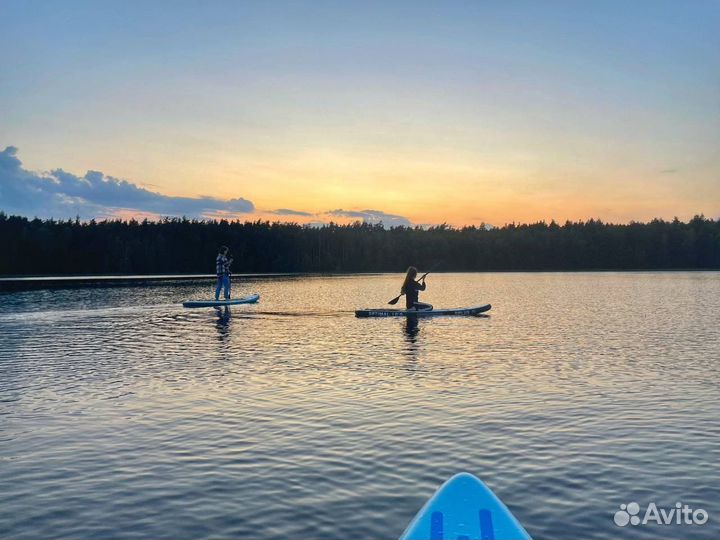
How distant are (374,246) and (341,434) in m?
167

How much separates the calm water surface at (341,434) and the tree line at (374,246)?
136695mm

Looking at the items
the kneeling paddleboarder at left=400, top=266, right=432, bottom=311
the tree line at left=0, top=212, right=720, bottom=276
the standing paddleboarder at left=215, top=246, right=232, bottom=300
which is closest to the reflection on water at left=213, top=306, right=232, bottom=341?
the standing paddleboarder at left=215, top=246, right=232, bottom=300

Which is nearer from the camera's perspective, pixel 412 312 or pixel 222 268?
pixel 412 312

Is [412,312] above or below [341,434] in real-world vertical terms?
above

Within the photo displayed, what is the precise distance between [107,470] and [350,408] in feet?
17.9

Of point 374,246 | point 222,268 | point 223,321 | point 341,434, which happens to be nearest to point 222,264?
point 222,268

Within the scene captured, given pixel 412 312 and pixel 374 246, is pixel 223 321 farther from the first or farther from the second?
pixel 374 246

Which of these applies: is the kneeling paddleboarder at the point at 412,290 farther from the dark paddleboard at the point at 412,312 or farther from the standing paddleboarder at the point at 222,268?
the standing paddleboarder at the point at 222,268

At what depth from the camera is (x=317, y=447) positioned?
36.4 feet

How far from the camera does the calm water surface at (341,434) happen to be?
830cm

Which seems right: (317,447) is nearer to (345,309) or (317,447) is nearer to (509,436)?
(509,436)

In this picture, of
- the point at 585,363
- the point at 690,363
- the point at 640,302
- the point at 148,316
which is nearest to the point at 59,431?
the point at 585,363

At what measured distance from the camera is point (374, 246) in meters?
179

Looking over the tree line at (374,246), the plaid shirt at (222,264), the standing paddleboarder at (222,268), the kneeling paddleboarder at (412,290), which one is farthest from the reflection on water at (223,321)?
the tree line at (374,246)
